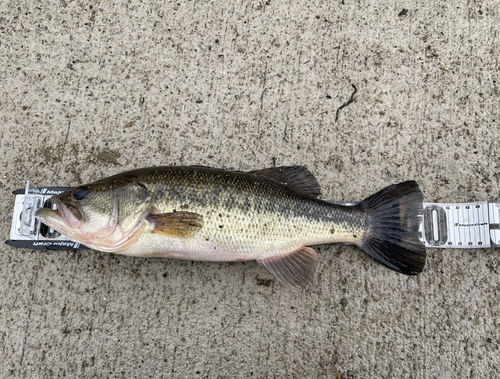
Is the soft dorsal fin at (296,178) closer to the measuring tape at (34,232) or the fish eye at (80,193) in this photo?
the fish eye at (80,193)

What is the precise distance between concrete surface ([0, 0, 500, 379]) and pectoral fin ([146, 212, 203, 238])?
49 centimetres

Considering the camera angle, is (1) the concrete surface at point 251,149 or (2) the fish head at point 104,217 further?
(1) the concrete surface at point 251,149

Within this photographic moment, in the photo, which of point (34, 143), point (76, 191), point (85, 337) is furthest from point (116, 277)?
point (34, 143)

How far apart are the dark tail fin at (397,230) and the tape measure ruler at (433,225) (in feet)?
0.64

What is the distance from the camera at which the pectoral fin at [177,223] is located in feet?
6.44

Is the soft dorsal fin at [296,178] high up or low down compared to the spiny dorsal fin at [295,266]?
up

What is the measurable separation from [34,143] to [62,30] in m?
0.95

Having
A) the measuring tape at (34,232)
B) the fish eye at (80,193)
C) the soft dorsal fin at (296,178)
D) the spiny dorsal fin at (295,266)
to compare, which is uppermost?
the soft dorsal fin at (296,178)

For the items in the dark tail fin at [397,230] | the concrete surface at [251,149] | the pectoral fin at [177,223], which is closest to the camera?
the pectoral fin at [177,223]

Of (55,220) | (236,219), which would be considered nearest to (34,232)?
(55,220)

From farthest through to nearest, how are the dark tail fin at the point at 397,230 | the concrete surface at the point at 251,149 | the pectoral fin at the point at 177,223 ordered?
the concrete surface at the point at 251,149 → the dark tail fin at the point at 397,230 → the pectoral fin at the point at 177,223

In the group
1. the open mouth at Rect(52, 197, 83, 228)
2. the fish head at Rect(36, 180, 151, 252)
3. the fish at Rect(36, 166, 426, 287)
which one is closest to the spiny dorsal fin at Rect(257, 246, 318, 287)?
the fish at Rect(36, 166, 426, 287)

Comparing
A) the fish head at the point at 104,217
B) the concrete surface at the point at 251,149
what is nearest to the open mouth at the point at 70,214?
the fish head at the point at 104,217

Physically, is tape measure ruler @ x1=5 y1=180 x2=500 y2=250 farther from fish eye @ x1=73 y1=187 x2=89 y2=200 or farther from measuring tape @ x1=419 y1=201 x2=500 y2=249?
fish eye @ x1=73 y1=187 x2=89 y2=200
